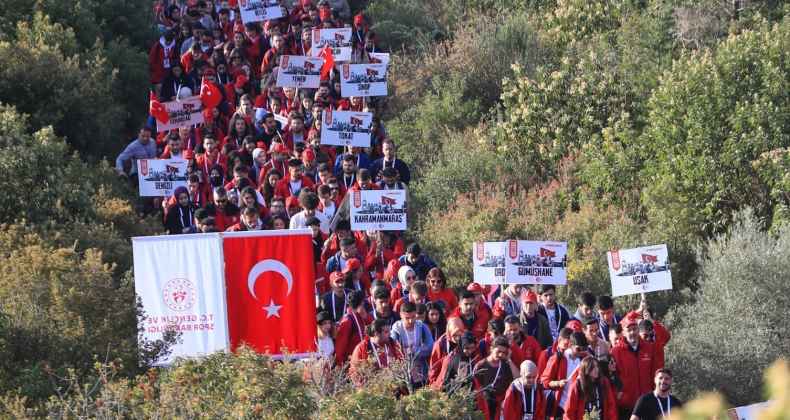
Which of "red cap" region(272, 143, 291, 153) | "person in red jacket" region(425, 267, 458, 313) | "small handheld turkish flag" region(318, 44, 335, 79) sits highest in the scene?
"small handheld turkish flag" region(318, 44, 335, 79)

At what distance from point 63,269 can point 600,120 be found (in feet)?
47.3

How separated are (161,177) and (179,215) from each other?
0.93 m

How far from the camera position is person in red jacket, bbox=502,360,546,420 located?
9390 millimetres

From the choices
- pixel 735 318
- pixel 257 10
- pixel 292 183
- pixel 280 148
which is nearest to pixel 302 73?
pixel 280 148

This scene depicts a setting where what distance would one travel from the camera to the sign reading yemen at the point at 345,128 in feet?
54.3

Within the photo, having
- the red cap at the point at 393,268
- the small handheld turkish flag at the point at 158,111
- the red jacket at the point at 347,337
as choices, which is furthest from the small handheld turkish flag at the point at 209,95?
the red jacket at the point at 347,337

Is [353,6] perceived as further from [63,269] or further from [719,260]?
[63,269]

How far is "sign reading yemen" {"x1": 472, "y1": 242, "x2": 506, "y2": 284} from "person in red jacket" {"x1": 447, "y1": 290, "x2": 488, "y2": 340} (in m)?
0.88

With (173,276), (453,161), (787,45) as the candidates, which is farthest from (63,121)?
(787,45)

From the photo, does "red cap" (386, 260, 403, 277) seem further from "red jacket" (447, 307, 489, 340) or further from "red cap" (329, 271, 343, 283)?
"red jacket" (447, 307, 489, 340)

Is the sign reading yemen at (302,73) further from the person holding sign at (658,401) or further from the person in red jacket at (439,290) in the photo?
the person holding sign at (658,401)

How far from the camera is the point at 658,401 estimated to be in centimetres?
967

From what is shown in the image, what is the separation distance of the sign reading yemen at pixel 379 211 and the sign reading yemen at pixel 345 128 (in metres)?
3.53

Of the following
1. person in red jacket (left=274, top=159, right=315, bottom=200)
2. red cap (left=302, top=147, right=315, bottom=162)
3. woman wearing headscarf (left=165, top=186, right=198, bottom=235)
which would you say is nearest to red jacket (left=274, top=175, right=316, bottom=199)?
person in red jacket (left=274, top=159, right=315, bottom=200)
